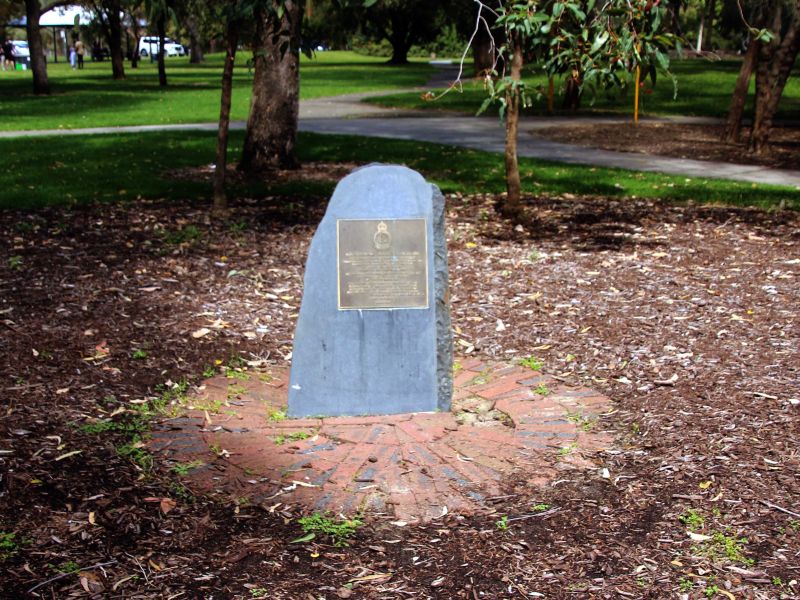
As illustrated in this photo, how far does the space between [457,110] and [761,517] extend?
64.6ft

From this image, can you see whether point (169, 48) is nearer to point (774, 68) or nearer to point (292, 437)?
point (774, 68)

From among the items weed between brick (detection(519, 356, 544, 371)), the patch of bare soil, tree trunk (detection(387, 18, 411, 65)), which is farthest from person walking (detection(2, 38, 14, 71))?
weed between brick (detection(519, 356, 544, 371))

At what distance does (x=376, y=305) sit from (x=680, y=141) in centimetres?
1252

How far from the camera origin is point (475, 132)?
1734 centimetres

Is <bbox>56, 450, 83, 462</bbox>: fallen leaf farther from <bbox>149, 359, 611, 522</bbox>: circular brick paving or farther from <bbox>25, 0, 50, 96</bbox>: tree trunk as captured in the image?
<bbox>25, 0, 50, 96</bbox>: tree trunk

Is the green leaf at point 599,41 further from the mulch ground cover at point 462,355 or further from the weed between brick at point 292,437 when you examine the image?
the weed between brick at point 292,437

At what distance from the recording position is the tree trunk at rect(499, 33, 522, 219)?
791 centimetres

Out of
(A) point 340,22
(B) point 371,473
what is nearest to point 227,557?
(B) point 371,473

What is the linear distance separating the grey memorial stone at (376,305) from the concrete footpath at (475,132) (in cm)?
822

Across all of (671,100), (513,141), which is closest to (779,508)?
(513,141)

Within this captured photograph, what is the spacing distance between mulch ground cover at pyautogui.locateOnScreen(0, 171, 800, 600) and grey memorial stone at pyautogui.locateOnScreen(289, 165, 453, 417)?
0.88 m

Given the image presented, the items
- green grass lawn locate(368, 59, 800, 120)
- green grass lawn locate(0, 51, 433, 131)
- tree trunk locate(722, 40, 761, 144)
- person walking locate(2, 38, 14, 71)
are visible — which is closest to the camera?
tree trunk locate(722, 40, 761, 144)

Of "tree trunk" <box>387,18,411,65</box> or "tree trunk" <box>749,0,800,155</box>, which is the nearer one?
"tree trunk" <box>749,0,800,155</box>

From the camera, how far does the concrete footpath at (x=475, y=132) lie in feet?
41.2
